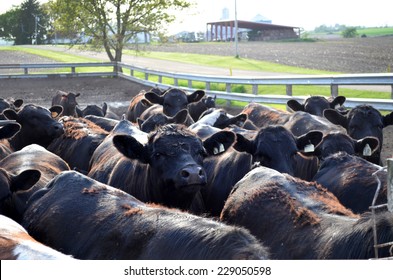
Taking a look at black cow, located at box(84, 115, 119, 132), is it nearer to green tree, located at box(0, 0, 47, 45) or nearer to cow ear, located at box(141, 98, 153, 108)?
cow ear, located at box(141, 98, 153, 108)

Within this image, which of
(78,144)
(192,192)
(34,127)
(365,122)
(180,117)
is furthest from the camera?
(180,117)

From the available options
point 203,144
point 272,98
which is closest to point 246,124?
point 203,144

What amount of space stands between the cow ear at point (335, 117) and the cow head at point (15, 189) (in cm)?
561

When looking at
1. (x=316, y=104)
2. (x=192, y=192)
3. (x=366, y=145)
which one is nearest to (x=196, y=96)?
(x=316, y=104)

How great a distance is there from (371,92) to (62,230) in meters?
17.8

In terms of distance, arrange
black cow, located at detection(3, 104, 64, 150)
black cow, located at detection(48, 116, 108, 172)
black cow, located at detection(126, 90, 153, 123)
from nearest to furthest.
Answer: black cow, located at detection(48, 116, 108, 172) → black cow, located at detection(3, 104, 64, 150) → black cow, located at detection(126, 90, 153, 123)

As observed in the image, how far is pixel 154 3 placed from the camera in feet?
131

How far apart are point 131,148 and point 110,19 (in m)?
33.1

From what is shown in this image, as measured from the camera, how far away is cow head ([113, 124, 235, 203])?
703 cm

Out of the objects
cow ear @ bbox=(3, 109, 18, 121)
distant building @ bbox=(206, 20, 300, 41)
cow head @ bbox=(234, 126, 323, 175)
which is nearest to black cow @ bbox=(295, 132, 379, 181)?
cow head @ bbox=(234, 126, 323, 175)

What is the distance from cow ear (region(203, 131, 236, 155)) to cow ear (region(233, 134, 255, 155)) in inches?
13.1

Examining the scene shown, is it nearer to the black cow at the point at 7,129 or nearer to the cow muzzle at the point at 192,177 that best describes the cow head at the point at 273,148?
the cow muzzle at the point at 192,177

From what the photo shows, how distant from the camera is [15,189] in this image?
761cm

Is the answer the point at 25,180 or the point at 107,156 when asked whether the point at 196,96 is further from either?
the point at 25,180
